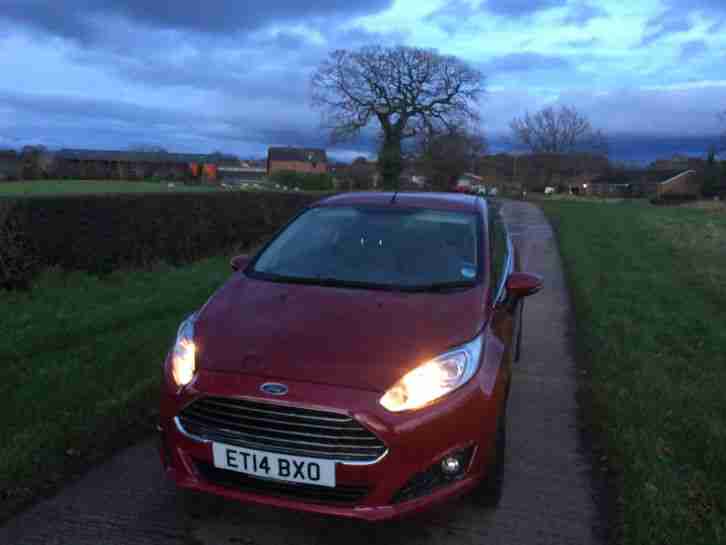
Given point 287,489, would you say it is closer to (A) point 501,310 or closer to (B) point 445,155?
(A) point 501,310

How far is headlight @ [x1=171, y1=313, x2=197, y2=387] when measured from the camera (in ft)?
9.62

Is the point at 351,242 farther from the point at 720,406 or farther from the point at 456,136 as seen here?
the point at 456,136

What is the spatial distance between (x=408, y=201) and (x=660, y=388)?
237cm

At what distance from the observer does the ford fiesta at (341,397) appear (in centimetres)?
265

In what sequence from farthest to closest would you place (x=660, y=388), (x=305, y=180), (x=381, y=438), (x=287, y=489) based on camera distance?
(x=305, y=180), (x=660, y=388), (x=287, y=489), (x=381, y=438)

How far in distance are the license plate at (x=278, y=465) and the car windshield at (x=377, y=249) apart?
47.7 inches

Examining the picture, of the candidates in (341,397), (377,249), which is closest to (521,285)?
(377,249)

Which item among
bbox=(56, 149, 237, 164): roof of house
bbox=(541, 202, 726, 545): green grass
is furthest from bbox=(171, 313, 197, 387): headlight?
bbox=(56, 149, 237, 164): roof of house

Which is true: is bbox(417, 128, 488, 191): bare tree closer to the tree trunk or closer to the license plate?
the tree trunk

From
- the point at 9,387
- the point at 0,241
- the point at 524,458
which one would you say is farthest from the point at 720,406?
the point at 0,241

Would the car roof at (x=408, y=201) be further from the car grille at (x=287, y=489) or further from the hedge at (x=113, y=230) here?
the hedge at (x=113, y=230)

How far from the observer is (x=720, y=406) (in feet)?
14.6

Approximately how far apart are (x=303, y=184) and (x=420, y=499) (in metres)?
55.1

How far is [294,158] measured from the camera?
4299 inches
